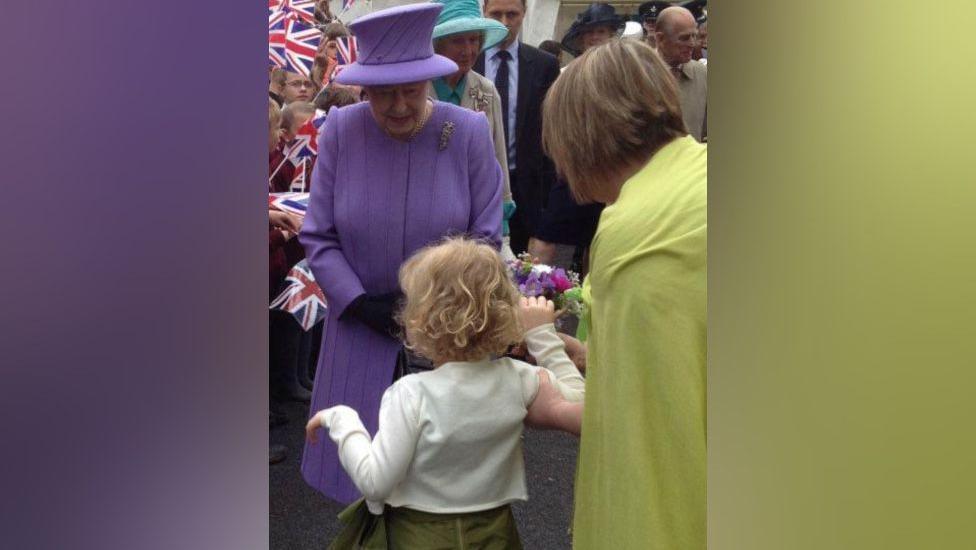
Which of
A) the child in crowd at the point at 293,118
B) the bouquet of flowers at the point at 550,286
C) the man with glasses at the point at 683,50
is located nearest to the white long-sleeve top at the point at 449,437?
the bouquet of flowers at the point at 550,286

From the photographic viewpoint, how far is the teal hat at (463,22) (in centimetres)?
262

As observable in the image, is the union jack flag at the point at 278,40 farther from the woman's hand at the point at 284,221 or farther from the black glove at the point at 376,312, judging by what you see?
the black glove at the point at 376,312

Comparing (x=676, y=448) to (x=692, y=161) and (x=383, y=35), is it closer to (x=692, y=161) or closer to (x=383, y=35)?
(x=692, y=161)

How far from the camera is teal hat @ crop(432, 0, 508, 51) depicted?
2.62 metres

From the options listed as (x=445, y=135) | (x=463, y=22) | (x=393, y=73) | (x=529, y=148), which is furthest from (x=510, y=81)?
(x=393, y=73)

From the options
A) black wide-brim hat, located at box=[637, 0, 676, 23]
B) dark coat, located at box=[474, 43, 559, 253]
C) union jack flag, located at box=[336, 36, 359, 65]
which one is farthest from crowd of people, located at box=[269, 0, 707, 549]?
union jack flag, located at box=[336, 36, 359, 65]

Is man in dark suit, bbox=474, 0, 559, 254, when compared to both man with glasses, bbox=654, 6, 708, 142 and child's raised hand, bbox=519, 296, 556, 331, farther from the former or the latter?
child's raised hand, bbox=519, 296, 556, 331

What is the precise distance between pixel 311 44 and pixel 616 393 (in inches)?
92.1

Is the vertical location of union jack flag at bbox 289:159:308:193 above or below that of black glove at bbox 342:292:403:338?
above

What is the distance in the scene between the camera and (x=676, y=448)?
4.45 ft

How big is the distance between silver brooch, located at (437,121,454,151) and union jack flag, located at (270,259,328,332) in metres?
0.79

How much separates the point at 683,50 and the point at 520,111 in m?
0.75

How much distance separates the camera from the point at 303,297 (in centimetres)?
291
